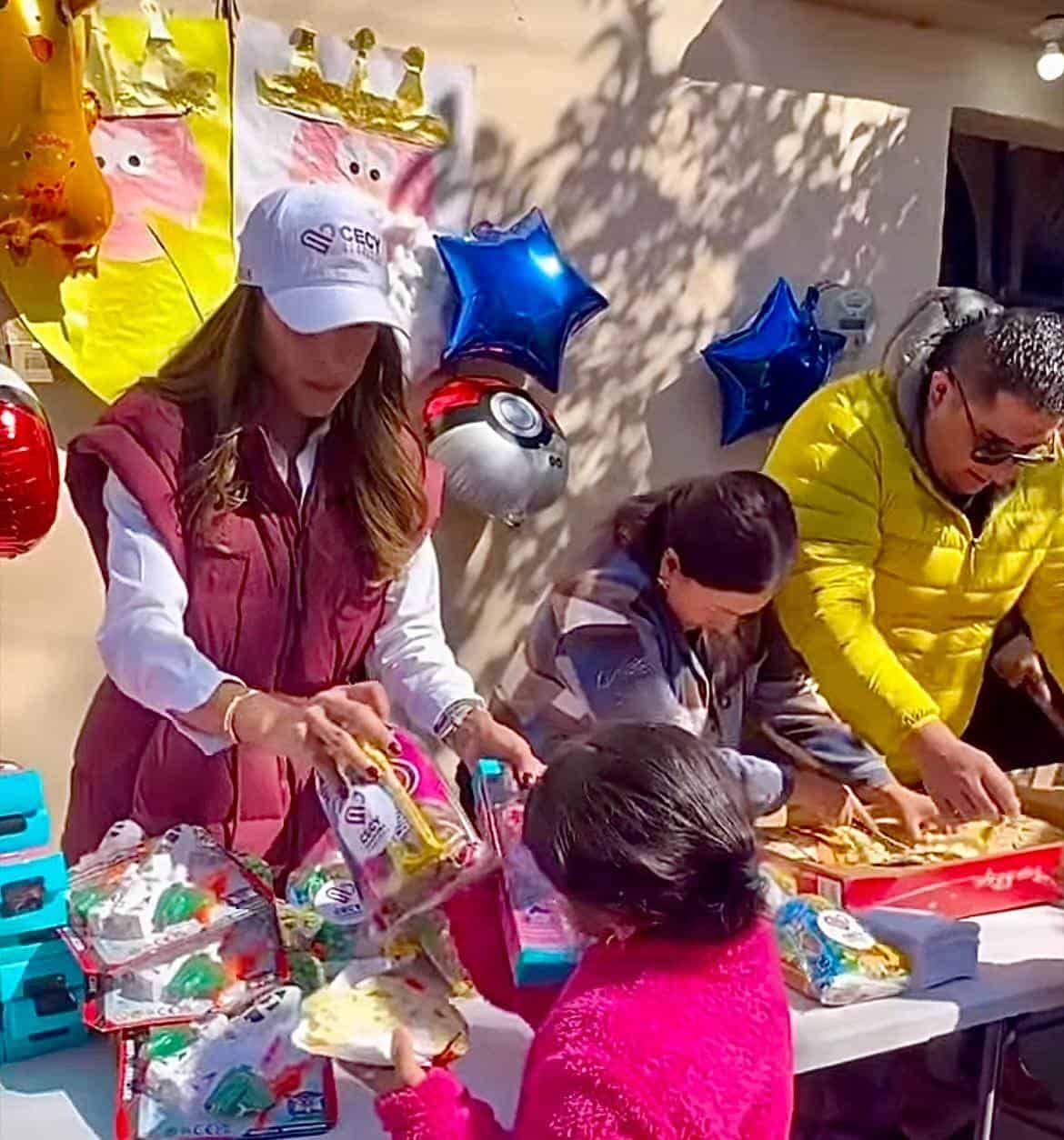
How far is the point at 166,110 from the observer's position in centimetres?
271

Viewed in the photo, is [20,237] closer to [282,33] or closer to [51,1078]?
[282,33]

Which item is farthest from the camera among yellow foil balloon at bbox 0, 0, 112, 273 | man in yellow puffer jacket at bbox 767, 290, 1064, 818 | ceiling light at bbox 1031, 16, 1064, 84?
ceiling light at bbox 1031, 16, 1064, 84

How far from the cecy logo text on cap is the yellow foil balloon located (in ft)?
3.15

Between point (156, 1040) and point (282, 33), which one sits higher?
point (282, 33)

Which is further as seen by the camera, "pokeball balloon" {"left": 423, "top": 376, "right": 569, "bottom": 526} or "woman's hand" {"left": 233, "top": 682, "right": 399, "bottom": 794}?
"pokeball balloon" {"left": 423, "top": 376, "right": 569, "bottom": 526}

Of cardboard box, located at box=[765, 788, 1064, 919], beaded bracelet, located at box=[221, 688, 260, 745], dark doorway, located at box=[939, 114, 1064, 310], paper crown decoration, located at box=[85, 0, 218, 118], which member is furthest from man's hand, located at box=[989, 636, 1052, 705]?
dark doorway, located at box=[939, 114, 1064, 310]

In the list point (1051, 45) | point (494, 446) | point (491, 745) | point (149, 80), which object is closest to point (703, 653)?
point (491, 745)

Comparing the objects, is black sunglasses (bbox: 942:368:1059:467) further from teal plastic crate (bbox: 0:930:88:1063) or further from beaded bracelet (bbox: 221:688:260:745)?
teal plastic crate (bbox: 0:930:88:1063)

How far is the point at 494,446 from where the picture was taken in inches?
117

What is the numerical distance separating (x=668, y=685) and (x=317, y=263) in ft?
2.17

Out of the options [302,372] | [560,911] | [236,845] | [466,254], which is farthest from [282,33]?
[560,911]

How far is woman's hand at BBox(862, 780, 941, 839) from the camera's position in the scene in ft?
6.07

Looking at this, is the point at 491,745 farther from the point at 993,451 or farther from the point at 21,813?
the point at 993,451

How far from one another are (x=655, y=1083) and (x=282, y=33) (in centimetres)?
233
